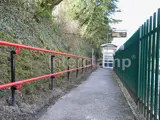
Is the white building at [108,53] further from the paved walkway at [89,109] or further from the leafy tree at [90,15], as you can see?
the paved walkway at [89,109]

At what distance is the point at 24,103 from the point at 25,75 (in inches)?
39.7

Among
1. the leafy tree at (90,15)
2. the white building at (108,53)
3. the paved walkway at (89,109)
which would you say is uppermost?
the leafy tree at (90,15)

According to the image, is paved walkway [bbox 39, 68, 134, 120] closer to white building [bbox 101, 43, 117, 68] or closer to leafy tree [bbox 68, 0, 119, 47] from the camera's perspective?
leafy tree [bbox 68, 0, 119, 47]

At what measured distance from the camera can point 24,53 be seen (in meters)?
4.74

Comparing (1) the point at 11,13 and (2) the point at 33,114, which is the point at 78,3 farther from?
(2) the point at 33,114

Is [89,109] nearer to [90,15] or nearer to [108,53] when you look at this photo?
[90,15]

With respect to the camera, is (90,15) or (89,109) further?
(90,15)

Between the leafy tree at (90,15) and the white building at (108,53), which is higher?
the leafy tree at (90,15)

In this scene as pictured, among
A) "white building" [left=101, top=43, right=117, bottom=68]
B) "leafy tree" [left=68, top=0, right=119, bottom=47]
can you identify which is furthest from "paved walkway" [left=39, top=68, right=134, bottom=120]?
"white building" [left=101, top=43, right=117, bottom=68]

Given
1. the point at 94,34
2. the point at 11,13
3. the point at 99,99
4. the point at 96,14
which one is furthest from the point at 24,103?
the point at 94,34

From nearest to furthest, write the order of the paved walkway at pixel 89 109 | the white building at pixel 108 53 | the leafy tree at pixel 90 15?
the paved walkway at pixel 89 109 → the leafy tree at pixel 90 15 → the white building at pixel 108 53

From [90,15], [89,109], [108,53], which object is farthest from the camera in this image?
[108,53]

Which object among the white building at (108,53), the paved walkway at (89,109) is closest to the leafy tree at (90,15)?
the white building at (108,53)

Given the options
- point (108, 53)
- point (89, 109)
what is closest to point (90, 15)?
point (108, 53)
